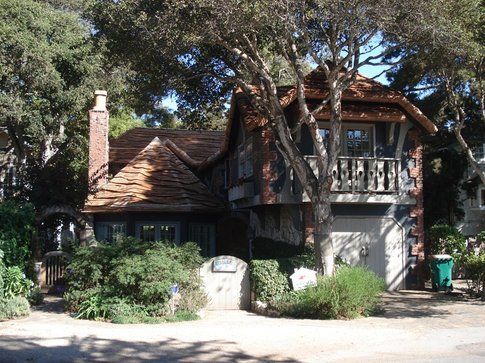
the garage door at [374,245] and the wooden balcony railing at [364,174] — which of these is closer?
the wooden balcony railing at [364,174]

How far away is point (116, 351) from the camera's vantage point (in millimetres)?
8555

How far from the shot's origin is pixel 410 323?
11.1m

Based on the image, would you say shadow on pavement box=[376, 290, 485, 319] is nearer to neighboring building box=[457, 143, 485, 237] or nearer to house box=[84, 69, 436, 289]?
house box=[84, 69, 436, 289]

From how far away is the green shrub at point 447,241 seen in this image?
16.4m

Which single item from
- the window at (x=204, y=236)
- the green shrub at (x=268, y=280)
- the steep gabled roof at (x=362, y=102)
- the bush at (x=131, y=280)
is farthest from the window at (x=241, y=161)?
the bush at (x=131, y=280)

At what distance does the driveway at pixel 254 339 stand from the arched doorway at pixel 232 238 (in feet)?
27.0

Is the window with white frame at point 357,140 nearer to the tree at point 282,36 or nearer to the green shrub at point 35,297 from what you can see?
the tree at point 282,36

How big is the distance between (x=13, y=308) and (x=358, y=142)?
36.0 feet

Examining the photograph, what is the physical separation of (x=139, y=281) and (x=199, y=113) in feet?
23.9

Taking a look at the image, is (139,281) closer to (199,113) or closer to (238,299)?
(238,299)

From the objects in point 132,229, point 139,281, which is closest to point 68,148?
point 132,229

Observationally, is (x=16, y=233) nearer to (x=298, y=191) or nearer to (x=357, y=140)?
(x=298, y=191)

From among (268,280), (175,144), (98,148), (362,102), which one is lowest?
(268,280)

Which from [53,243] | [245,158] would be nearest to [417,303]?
[245,158]
